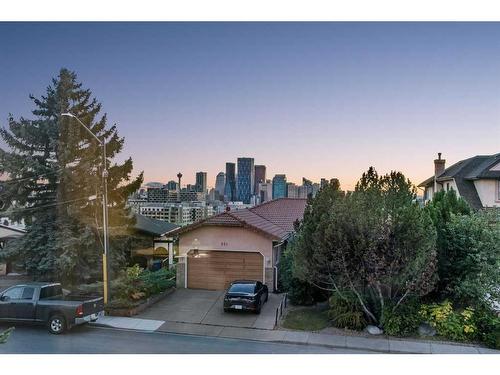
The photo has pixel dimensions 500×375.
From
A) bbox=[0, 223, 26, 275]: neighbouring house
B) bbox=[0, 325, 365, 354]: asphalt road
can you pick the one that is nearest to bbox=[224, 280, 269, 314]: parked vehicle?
bbox=[0, 325, 365, 354]: asphalt road

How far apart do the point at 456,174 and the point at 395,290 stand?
39.2ft

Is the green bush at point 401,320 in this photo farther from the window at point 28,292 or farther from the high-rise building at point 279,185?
the window at point 28,292

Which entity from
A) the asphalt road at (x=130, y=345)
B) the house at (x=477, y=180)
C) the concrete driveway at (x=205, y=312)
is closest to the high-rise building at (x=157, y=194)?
the concrete driveway at (x=205, y=312)

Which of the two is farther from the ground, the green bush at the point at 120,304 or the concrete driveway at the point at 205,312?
the green bush at the point at 120,304

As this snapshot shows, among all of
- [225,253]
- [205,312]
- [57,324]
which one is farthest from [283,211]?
[57,324]

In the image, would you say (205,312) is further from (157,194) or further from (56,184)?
(56,184)

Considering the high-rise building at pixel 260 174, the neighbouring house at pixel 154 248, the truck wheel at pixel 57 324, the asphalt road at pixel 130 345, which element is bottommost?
the asphalt road at pixel 130 345

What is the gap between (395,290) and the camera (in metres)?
9.19

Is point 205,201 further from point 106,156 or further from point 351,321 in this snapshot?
point 351,321

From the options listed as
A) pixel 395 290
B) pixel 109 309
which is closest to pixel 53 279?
pixel 109 309

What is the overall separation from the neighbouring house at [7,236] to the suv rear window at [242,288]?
5960 millimetres

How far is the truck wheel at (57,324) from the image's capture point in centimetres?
868

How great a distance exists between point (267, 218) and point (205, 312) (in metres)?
6.28

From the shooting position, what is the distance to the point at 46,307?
8836 millimetres
